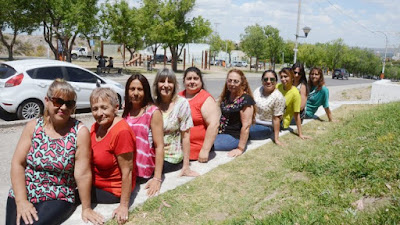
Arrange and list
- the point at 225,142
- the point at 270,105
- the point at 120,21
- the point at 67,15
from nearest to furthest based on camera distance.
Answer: the point at 225,142, the point at 270,105, the point at 67,15, the point at 120,21

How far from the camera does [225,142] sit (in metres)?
5.47

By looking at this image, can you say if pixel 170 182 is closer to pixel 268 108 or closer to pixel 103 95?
pixel 103 95

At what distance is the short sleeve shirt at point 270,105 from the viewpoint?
5.83m

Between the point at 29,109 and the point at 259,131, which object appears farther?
the point at 29,109

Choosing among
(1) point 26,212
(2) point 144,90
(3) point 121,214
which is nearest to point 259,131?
(2) point 144,90

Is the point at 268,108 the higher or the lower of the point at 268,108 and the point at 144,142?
the higher

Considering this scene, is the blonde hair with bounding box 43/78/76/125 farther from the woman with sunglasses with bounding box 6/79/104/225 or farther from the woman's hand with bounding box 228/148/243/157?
the woman's hand with bounding box 228/148/243/157

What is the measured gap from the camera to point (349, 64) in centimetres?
8400

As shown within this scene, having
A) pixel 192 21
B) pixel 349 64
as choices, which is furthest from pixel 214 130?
pixel 349 64

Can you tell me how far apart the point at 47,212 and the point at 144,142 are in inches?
48.4

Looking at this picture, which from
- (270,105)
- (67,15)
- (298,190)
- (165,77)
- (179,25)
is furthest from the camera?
(179,25)

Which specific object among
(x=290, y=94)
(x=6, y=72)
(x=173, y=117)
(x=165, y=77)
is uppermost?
(x=165, y=77)

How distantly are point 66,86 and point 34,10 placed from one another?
806 inches

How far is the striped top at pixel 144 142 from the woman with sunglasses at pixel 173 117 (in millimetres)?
363
